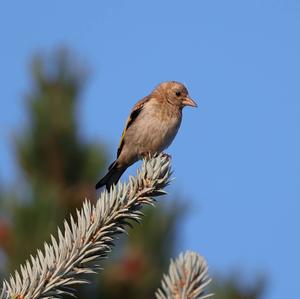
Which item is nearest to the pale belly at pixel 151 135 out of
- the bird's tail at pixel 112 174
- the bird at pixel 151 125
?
the bird at pixel 151 125

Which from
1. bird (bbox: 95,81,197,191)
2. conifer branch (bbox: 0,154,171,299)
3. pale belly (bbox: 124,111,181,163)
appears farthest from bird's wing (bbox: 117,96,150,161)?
conifer branch (bbox: 0,154,171,299)

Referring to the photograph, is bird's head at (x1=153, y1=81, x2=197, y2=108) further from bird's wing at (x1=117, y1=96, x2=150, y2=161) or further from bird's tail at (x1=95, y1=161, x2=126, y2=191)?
bird's tail at (x1=95, y1=161, x2=126, y2=191)

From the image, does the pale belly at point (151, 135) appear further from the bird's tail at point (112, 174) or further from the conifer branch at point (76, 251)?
the conifer branch at point (76, 251)

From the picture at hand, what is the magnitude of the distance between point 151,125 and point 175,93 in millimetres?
803

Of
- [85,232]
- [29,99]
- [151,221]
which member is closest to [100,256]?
[85,232]

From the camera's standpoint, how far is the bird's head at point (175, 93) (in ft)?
24.7

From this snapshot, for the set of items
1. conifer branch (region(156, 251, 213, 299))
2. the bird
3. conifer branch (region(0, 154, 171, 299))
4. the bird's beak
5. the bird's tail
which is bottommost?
conifer branch (region(156, 251, 213, 299))

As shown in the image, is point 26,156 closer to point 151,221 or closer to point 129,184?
point 151,221

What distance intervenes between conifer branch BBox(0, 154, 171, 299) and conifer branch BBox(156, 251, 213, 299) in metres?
0.47

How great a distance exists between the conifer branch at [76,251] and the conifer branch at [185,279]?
0.47m

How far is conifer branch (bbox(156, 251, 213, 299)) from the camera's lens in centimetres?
156

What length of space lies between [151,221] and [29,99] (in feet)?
8.14

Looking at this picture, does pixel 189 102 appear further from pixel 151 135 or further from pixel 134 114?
pixel 151 135

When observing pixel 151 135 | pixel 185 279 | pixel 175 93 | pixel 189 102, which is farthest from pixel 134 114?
pixel 185 279
